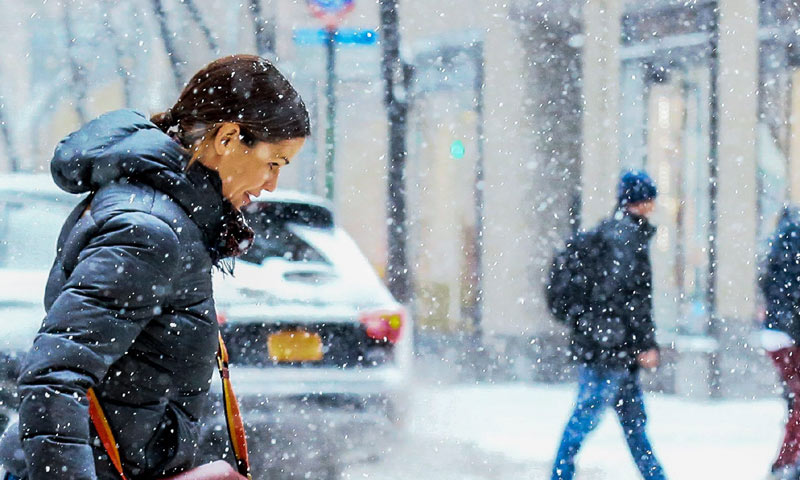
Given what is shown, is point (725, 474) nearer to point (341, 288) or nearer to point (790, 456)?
point (790, 456)

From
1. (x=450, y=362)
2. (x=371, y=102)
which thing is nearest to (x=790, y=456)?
(x=450, y=362)

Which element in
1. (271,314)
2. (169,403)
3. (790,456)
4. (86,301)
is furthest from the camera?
(790,456)

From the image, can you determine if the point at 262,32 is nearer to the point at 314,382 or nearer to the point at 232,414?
the point at 314,382

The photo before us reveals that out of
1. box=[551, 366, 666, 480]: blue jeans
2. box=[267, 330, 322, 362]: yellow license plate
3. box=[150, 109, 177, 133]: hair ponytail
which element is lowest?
box=[551, 366, 666, 480]: blue jeans

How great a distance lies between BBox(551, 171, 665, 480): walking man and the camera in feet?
18.1

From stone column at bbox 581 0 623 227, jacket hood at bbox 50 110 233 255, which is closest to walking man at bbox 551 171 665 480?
jacket hood at bbox 50 110 233 255

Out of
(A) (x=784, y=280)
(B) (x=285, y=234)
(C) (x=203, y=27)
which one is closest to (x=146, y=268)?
(B) (x=285, y=234)

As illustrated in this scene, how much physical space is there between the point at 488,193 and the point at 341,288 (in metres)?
6.96

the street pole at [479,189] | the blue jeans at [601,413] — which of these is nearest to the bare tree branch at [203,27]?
the street pole at [479,189]

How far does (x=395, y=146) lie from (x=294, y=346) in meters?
5.64

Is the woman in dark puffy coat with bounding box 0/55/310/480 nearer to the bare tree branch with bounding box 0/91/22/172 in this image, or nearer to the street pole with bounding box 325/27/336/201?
the street pole with bounding box 325/27/336/201

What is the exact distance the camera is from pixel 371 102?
54.4 feet

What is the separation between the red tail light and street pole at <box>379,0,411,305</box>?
521cm

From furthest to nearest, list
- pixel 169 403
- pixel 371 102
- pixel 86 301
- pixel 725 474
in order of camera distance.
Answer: pixel 371 102 < pixel 725 474 < pixel 169 403 < pixel 86 301
